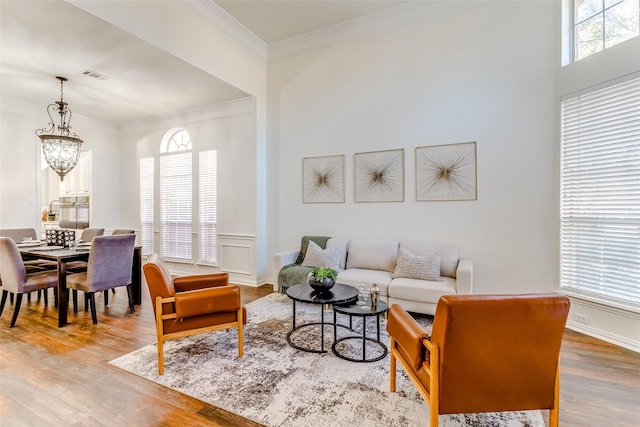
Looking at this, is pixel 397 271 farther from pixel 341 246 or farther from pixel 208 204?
pixel 208 204

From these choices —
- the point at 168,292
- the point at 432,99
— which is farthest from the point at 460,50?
the point at 168,292

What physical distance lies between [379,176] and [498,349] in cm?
326

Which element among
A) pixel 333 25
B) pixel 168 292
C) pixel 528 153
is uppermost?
pixel 333 25

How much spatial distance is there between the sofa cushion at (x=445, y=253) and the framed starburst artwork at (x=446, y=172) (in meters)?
0.66

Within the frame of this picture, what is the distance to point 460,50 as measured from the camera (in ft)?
13.1

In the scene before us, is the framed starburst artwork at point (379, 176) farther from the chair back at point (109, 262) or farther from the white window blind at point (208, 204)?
the chair back at point (109, 262)

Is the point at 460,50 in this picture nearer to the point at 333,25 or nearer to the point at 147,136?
the point at 333,25

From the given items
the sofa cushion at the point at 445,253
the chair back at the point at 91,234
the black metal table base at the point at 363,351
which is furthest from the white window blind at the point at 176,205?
the sofa cushion at the point at 445,253

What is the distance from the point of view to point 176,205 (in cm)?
600

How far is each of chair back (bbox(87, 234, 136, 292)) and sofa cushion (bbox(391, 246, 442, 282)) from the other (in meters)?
3.37


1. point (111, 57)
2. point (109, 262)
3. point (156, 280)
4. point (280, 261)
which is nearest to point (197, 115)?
point (111, 57)

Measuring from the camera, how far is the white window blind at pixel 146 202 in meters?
6.31

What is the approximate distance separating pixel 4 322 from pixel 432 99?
597 centimetres

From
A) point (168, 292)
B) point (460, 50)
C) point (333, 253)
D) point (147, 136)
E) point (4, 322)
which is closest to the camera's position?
point (168, 292)
